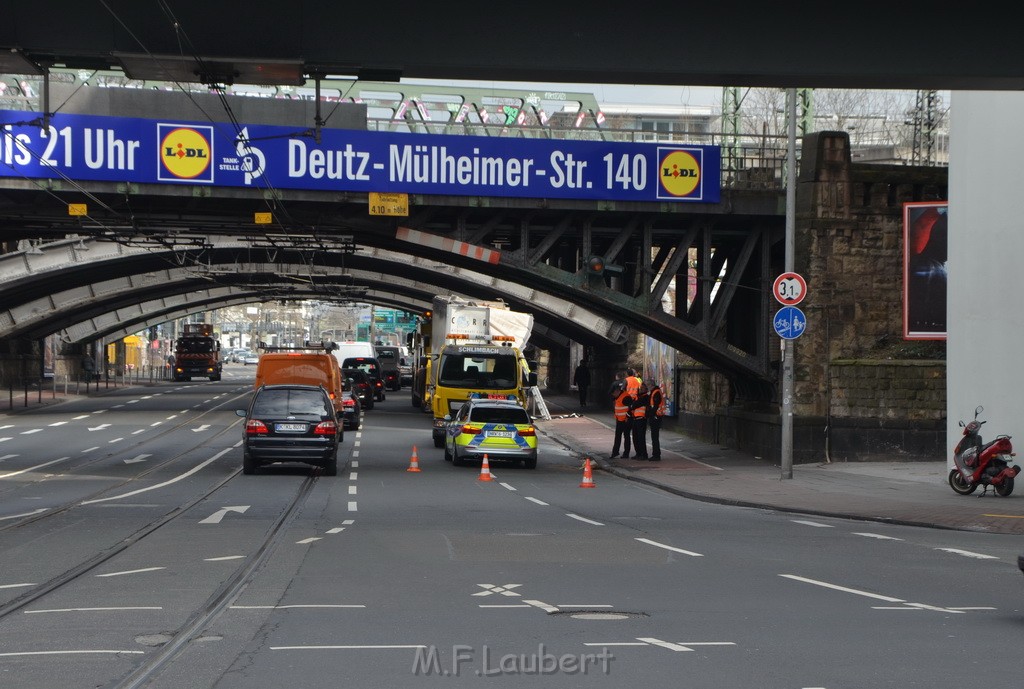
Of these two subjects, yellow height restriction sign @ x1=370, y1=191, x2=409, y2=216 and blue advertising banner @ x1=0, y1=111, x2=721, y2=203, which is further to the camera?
yellow height restriction sign @ x1=370, y1=191, x2=409, y2=216

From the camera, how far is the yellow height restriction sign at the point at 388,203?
2998cm

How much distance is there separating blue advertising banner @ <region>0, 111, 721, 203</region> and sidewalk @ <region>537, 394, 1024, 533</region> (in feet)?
21.2

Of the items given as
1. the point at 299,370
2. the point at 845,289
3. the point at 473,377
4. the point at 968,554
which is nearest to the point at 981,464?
the point at 968,554

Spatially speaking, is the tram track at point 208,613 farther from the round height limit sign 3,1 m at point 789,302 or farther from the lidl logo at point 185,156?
the lidl logo at point 185,156

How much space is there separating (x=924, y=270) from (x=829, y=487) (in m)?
7.06

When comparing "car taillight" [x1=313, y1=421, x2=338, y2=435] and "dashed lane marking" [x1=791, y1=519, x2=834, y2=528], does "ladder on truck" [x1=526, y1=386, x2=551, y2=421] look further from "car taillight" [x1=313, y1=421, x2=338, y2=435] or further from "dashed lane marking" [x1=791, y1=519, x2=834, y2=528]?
"dashed lane marking" [x1=791, y1=519, x2=834, y2=528]

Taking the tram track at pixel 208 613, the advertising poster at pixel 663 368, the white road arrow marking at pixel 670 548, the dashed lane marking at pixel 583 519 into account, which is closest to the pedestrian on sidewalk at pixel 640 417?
the advertising poster at pixel 663 368

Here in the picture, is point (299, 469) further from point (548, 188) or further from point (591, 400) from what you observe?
point (591, 400)

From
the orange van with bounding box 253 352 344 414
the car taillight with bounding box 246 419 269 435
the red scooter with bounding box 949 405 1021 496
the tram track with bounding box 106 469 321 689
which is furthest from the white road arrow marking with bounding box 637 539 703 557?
the orange van with bounding box 253 352 344 414

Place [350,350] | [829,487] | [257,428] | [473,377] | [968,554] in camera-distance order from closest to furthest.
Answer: [968,554]
[829,487]
[257,428]
[473,377]
[350,350]

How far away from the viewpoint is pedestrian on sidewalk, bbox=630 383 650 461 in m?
30.5

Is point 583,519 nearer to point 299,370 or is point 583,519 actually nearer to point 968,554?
point 968,554

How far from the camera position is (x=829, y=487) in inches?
924

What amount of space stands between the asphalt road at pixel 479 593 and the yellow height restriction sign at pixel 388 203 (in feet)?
30.9
